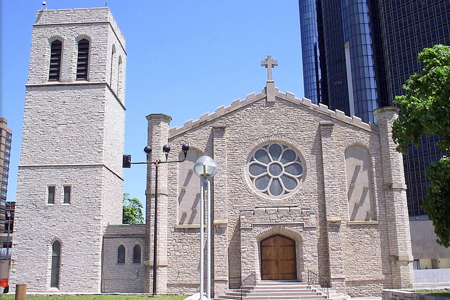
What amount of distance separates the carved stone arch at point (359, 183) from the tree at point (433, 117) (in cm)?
759

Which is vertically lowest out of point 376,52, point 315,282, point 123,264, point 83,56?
point 315,282

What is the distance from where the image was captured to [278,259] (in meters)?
24.7

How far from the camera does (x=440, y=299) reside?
16.4 meters

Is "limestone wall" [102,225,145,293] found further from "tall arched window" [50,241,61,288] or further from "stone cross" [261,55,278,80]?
"stone cross" [261,55,278,80]

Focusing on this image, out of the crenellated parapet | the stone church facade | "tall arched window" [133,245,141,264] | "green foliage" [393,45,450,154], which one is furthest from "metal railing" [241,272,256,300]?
the crenellated parapet

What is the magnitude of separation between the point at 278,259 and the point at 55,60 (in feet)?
56.4

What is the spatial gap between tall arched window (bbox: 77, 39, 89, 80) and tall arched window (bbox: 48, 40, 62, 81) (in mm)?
1146

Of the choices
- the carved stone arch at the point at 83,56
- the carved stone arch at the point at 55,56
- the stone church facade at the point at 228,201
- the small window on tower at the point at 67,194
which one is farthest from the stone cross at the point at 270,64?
the small window on tower at the point at 67,194

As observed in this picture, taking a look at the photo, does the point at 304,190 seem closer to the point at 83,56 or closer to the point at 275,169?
the point at 275,169

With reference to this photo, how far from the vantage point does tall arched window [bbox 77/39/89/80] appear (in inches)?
1131

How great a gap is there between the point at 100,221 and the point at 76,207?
5.09 ft

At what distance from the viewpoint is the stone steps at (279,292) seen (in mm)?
22234

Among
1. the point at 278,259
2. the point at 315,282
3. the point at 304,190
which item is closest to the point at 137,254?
the point at 278,259

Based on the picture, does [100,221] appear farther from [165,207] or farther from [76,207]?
[165,207]
